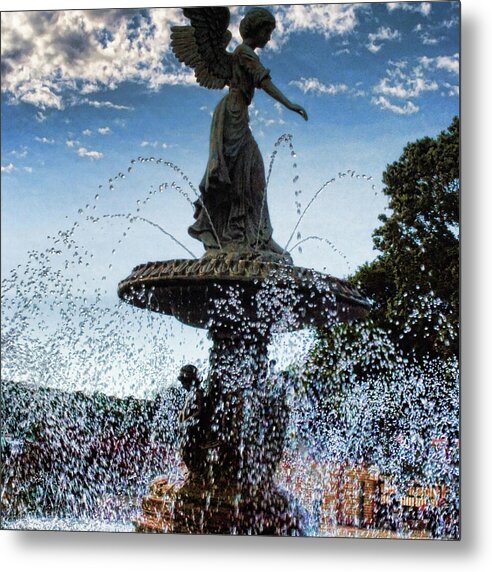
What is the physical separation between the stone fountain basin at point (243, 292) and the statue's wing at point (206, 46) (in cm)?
122

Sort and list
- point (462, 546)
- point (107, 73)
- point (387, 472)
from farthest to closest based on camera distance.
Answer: point (107, 73), point (387, 472), point (462, 546)

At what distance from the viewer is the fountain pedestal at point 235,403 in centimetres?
588

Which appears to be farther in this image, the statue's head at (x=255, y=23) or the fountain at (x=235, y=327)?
the statue's head at (x=255, y=23)

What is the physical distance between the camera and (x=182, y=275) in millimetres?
5750

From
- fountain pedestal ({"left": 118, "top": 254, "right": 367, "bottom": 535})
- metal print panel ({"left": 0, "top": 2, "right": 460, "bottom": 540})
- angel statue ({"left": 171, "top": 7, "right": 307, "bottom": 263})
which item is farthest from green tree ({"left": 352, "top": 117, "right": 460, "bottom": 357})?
fountain pedestal ({"left": 118, "top": 254, "right": 367, "bottom": 535})

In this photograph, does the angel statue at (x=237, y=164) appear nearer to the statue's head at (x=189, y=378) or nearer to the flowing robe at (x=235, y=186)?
the flowing robe at (x=235, y=186)

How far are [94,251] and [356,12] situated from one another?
2479 mm

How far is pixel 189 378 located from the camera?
239 inches

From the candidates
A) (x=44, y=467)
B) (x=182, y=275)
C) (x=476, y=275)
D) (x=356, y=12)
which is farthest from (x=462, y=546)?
(x=356, y=12)

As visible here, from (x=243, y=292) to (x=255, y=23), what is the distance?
1.44m

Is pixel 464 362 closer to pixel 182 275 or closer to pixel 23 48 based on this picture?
pixel 182 275

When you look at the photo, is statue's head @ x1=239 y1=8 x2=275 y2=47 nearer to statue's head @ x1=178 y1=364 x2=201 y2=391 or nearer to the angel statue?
the angel statue

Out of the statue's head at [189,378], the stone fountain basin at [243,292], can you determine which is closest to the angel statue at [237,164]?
the stone fountain basin at [243,292]

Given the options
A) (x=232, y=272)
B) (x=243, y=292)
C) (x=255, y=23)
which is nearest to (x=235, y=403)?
(x=243, y=292)
